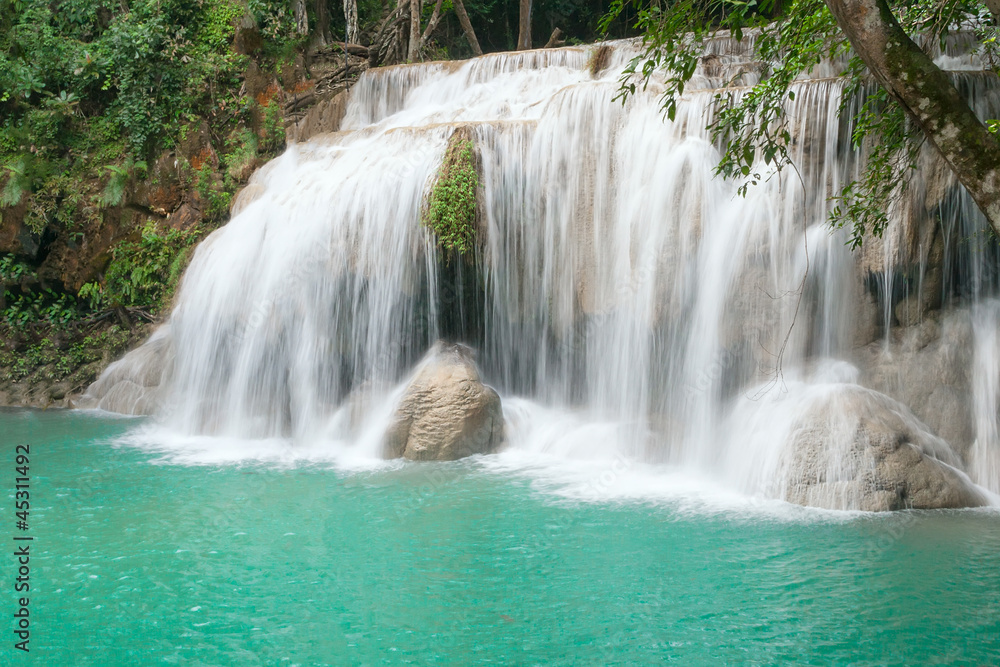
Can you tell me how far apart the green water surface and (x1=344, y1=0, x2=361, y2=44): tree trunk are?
10.7m

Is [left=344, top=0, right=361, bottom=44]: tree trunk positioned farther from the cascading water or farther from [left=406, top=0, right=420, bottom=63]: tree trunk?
the cascading water

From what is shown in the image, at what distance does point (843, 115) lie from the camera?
7738 mm

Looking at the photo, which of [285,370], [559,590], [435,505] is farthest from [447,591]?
[285,370]

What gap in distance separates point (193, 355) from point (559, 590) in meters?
7.06

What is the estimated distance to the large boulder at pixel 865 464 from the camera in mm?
6441

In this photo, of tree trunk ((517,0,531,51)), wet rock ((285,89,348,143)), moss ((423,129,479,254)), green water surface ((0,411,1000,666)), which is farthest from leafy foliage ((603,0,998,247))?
tree trunk ((517,0,531,51))

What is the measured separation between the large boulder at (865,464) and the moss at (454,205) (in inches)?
168

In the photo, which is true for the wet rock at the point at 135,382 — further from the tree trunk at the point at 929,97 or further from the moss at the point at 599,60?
the tree trunk at the point at 929,97

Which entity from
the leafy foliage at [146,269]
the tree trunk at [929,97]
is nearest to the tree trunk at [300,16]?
the leafy foliage at [146,269]

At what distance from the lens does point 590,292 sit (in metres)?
9.14

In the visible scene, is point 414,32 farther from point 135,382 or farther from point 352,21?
point 135,382

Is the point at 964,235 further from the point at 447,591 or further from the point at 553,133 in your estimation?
the point at 447,591

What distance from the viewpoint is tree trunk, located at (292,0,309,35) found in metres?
14.6

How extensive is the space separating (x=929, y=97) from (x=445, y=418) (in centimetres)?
567
